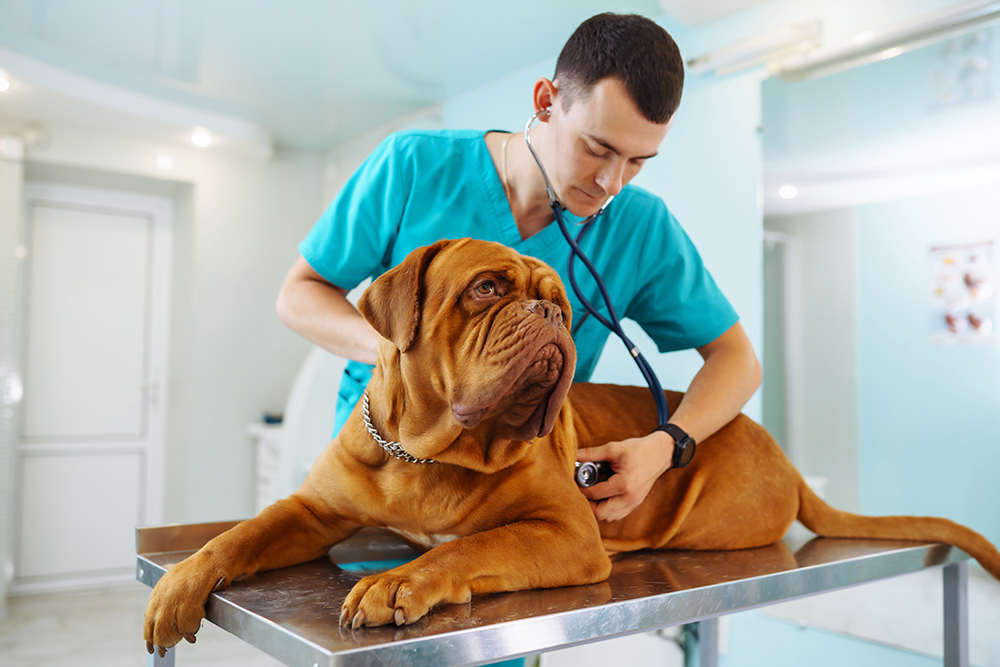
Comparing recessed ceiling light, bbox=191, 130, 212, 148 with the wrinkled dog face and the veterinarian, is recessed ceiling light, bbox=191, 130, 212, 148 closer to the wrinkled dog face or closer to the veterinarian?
the veterinarian

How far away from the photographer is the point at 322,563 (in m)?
1.10

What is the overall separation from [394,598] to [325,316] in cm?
62

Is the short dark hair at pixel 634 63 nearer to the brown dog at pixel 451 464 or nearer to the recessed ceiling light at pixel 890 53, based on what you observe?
the brown dog at pixel 451 464

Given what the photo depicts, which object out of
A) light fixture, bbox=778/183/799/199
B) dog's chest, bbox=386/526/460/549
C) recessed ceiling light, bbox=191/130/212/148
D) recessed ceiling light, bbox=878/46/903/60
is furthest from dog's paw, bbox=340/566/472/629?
recessed ceiling light, bbox=191/130/212/148

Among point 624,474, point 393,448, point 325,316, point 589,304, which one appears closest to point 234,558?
point 393,448

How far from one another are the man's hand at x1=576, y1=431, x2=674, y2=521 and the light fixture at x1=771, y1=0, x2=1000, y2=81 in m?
1.76

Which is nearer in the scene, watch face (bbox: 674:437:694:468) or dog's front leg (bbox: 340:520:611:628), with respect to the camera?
dog's front leg (bbox: 340:520:611:628)

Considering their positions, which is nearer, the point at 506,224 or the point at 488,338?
the point at 488,338

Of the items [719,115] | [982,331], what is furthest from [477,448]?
[719,115]

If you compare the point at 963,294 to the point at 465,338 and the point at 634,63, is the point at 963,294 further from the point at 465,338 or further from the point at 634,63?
the point at 465,338

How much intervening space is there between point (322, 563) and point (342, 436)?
20cm

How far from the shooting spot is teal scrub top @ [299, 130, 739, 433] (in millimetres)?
1381

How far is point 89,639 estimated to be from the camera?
365 cm

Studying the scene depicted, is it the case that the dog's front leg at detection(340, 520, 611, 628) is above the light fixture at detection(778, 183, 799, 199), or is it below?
below
